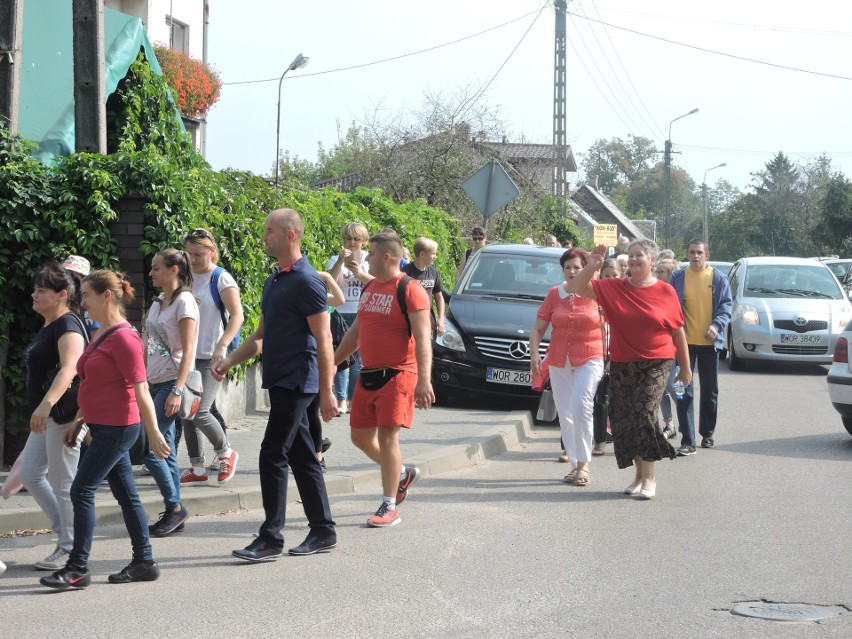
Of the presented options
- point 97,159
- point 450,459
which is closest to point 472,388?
point 450,459

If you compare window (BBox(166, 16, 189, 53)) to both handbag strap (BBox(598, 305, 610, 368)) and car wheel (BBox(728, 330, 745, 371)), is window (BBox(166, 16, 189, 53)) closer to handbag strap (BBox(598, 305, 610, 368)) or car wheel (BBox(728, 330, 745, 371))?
car wheel (BBox(728, 330, 745, 371))

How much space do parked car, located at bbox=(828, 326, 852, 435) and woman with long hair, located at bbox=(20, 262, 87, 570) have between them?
7154 millimetres

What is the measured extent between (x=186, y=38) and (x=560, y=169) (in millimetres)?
10686

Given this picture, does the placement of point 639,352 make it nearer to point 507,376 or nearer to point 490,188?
point 507,376

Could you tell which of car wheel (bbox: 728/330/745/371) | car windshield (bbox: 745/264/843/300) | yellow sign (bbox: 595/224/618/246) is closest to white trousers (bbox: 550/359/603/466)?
car wheel (bbox: 728/330/745/371)

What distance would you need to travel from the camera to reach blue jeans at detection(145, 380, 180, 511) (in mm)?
6730

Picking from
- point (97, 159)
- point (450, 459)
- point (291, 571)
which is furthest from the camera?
point (450, 459)

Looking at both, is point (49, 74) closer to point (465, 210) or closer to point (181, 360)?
point (181, 360)

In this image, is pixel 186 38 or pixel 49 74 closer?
pixel 49 74

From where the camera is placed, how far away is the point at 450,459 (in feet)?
31.4

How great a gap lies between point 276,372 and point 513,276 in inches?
311

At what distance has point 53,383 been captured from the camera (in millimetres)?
5953

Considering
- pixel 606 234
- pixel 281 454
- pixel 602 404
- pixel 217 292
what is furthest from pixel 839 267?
pixel 281 454

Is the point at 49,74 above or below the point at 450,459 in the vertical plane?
above
